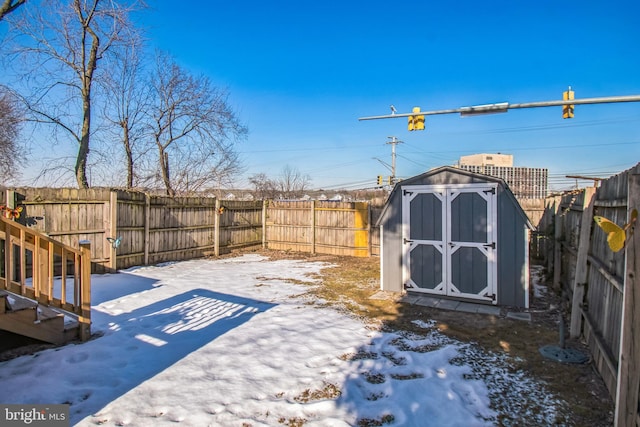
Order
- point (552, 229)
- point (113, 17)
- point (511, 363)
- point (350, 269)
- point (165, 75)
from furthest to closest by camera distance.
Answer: point (165, 75) < point (113, 17) < point (350, 269) < point (552, 229) < point (511, 363)

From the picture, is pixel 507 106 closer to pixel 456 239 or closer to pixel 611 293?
pixel 456 239

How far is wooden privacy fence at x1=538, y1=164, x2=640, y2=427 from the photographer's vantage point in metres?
2.19

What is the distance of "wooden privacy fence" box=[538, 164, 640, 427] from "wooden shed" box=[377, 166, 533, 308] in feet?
2.90

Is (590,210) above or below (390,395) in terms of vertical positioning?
above

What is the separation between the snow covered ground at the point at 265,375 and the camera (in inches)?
107

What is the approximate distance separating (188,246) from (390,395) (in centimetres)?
916

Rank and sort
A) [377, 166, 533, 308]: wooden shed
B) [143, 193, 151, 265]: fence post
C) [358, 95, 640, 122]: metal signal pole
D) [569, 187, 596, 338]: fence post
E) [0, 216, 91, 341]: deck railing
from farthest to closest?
[143, 193, 151, 265]: fence post
[358, 95, 640, 122]: metal signal pole
[377, 166, 533, 308]: wooden shed
[569, 187, 596, 338]: fence post
[0, 216, 91, 341]: deck railing

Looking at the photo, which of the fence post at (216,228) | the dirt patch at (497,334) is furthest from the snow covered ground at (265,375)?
the fence post at (216,228)

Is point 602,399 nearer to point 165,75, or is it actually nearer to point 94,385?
point 94,385

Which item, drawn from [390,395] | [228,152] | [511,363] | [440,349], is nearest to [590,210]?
[511,363]

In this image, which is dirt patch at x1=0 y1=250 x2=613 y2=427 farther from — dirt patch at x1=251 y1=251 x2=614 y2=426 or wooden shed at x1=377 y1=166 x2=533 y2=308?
wooden shed at x1=377 y1=166 x2=533 y2=308

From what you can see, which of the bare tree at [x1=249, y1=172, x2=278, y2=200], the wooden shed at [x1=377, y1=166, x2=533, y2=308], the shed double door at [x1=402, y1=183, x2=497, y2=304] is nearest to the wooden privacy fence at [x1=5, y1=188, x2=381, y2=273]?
the wooden shed at [x1=377, y1=166, x2=533, y2=308]

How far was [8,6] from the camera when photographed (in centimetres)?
813

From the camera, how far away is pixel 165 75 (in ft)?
49.6
